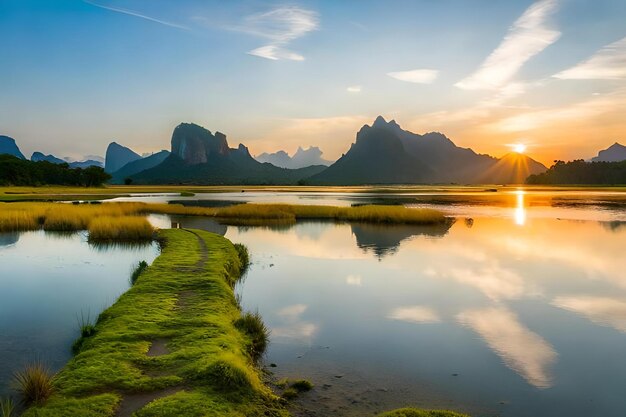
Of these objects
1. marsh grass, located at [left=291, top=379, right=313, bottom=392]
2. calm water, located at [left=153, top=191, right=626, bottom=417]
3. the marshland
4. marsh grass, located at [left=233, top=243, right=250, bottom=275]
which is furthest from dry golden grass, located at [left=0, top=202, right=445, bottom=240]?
marsh grass, located at [left=291, top=379, right=313, bottom=392]

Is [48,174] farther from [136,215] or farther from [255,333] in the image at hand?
[255,333]

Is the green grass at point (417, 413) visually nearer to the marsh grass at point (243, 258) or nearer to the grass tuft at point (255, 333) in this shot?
the grass tuft at point (255, 333)

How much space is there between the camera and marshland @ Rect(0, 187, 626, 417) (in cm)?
1039

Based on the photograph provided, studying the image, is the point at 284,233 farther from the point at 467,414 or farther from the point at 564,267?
the point at 467,414

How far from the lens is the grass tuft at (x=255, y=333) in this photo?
44.8 ft

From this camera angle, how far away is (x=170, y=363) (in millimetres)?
10977

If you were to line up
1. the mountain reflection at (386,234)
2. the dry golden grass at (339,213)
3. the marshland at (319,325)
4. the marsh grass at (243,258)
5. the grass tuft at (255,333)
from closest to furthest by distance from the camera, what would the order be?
the marshland at (319,325)
the grass tuft at (255,333)
the marsh grass at (243,258)
the mountain reflection at (386,234)
the dry golden grass at (339,213)

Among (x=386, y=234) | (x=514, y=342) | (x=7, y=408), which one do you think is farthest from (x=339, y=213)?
(x=7, y=408)

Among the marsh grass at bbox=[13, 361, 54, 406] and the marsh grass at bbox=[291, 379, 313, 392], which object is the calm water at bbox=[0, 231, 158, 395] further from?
the marsh grass at bbox=[291, 379, 313, 392]

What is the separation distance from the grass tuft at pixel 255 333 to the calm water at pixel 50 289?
524 cm

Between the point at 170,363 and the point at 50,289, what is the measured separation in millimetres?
13702

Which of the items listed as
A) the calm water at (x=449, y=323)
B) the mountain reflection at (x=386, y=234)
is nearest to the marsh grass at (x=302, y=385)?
the calm water at (x=449, y=323)

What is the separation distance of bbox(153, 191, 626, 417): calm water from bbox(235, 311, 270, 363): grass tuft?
13.4 inches

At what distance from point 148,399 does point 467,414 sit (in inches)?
281
